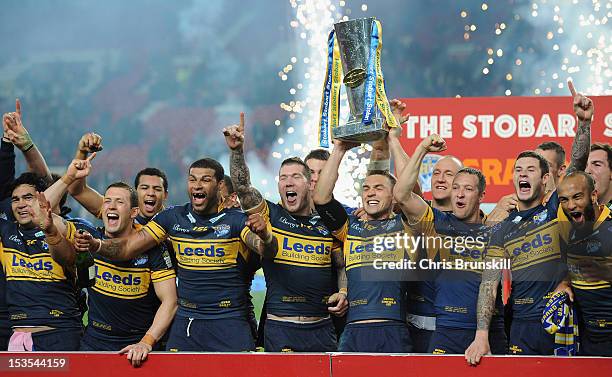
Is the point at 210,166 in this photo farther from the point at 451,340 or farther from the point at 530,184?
the point at 530,184

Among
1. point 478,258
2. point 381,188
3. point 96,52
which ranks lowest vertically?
point 478,258

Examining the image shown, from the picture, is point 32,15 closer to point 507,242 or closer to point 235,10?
point 235,10

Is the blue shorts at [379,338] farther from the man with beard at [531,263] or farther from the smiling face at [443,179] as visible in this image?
the smiling face at [443,179]

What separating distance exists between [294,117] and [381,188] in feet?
44.6

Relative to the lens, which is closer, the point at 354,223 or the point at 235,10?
the point at 354,223

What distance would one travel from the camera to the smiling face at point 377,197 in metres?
5.29

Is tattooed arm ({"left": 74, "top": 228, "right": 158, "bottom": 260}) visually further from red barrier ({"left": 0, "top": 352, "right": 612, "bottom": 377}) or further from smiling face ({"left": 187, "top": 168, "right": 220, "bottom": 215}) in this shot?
red barrier ({"left": 0, "top": 352, "right": 612, "bottom": 377})

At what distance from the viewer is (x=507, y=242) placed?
4988mm

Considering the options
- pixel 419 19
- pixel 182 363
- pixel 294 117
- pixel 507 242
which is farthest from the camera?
pixel 294 117

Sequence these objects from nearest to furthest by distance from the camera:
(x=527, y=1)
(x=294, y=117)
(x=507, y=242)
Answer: (x=507, y=242) → (x=527, y=1) → (x=294, y=117)

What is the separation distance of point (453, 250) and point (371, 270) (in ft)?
1.50

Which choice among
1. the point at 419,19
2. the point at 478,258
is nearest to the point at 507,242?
the point at 478,258

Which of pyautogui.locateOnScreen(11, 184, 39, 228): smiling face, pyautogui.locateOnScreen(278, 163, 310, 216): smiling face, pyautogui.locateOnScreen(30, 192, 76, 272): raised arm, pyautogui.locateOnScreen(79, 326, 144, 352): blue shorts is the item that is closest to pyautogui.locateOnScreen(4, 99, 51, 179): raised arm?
pyautogui.locateOnScreen(11, 184, 39, 228): smiling face

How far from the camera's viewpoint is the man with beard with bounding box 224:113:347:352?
532 cm
